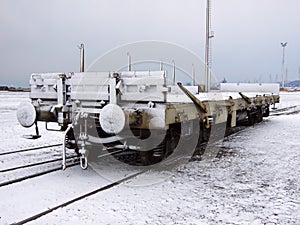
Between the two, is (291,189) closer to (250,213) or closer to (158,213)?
(250,213)

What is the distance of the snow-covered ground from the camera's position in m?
3.82

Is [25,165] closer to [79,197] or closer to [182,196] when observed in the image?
[79,197]

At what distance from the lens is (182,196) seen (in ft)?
14.9

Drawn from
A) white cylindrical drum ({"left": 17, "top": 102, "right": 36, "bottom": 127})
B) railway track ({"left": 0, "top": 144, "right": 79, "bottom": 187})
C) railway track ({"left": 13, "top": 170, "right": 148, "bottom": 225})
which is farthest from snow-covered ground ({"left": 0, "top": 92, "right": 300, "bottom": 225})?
white cylindrical drum ({"left": 17, "top": 102, "right": 36, "bottom": 127})

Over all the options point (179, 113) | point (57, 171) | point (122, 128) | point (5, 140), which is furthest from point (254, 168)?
point (5, 140)

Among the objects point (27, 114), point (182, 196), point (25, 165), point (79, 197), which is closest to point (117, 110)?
point (79, 197)

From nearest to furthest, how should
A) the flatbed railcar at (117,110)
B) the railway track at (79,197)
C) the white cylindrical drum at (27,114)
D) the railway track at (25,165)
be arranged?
1. the railway track at (79,197)
2. the flatbed railcar at (117,110)
3. the railway track at (25,165)
4. the white cylindrical drum at (27,114)

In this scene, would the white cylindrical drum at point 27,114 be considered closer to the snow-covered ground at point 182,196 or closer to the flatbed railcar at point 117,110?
the flatbed railcar at point 117,110

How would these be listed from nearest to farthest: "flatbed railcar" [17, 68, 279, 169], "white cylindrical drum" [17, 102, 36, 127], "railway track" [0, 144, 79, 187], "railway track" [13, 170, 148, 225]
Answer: "railway track" [13, 170, 148, 225], "flatbed railcar" [17, 68, 279, 169], "railway track" [0, 144, 79, 187], "white cylindrical drum" [17, 102, 36, 127]

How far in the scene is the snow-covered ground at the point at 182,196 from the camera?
3.82 meters

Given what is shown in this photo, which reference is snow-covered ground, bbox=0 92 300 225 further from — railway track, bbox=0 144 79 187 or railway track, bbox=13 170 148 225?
railway track, bbox=0 144 79 187

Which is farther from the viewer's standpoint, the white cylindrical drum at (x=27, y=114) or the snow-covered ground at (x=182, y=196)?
the white cylindrical drum at (x=27, y=114)

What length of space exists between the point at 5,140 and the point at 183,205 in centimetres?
630

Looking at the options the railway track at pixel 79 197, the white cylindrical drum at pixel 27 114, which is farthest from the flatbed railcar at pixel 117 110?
the railway track at pixel 79 197
